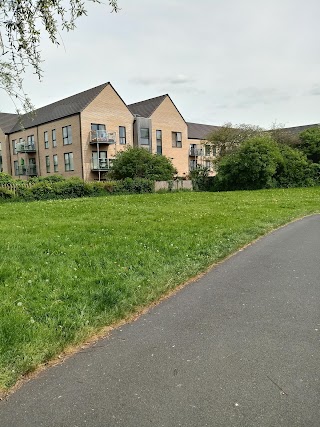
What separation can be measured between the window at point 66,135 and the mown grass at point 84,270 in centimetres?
3247

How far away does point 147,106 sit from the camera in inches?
1941

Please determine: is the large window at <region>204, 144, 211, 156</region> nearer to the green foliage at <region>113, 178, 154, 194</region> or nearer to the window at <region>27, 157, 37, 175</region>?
the green foliage at <region>113, 178, 154, 194</region>

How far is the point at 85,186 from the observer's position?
27312 mm

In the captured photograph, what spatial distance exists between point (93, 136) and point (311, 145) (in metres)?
24.0

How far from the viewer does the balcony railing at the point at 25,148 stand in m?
49.1

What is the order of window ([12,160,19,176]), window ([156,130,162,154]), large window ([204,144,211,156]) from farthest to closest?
1. window ([12,160,19,176])
2. large window ([204,144,211,156])
3. window ([156,130,162,154])

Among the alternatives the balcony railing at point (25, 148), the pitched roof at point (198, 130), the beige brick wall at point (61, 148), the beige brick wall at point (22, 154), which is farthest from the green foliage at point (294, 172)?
the balcony railing at point (25, 148)

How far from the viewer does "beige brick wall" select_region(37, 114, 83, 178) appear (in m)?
41.3

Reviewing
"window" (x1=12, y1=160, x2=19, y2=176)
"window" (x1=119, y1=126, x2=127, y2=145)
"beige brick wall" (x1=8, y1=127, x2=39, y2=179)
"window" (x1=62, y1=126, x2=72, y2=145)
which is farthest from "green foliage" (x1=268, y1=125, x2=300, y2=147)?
"window" (x1=12, y1=160, x2=19, y2=176)

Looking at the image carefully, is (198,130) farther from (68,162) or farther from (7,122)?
(7,122)

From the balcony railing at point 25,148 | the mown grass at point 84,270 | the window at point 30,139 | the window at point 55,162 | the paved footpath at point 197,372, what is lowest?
the paved footpath at point 197,372

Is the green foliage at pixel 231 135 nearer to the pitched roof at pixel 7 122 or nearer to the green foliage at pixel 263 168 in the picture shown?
the green foliage at pixel 263 168

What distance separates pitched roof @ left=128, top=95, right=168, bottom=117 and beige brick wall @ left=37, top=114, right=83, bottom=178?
10.3m

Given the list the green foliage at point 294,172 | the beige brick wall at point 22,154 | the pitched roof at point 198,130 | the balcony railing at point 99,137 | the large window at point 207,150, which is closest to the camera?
the green foliage at point 294,172
